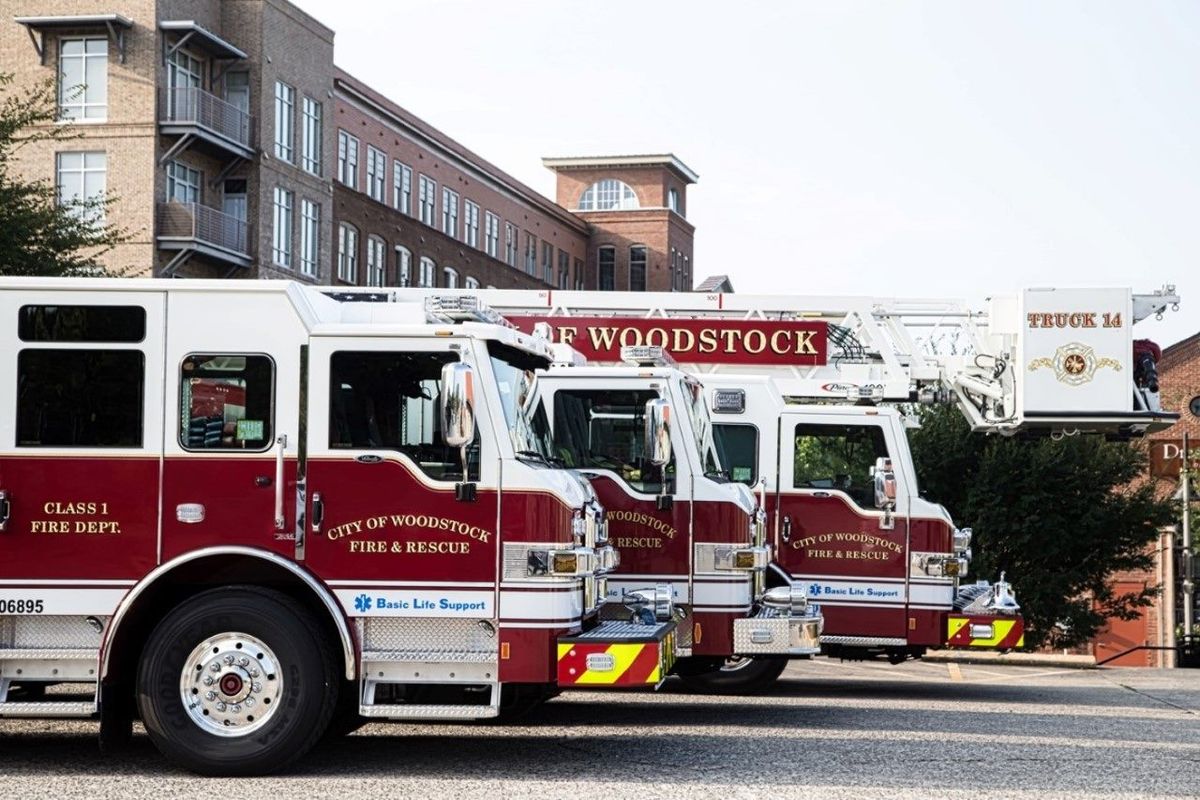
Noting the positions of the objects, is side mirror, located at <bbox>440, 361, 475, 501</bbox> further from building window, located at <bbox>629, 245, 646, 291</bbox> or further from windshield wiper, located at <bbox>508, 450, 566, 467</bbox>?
building window, located at <bbox>629, 245, 646, 291</bbox>

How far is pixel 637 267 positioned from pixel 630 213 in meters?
2.98

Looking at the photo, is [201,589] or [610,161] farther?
[610,161]

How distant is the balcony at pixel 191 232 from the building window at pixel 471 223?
2383 centimetres

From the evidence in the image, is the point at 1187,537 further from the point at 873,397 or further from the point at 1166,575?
the point at 873,397

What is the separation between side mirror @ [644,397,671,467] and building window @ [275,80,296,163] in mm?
35790

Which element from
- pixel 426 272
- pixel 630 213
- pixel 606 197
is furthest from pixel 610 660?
pixel 606 197

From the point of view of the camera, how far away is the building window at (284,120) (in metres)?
46.3

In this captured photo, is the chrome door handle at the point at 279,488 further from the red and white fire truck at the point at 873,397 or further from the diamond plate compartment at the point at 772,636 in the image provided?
the red and white fire truck at the point at 873,397

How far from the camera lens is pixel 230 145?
143ft

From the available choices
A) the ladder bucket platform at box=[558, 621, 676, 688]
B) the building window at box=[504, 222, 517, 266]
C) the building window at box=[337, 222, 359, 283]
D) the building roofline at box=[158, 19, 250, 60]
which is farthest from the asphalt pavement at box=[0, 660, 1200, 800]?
the building window at box=[504, 222, 517, 266]

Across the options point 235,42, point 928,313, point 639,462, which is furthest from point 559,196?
point 639,462

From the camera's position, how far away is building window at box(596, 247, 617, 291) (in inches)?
3541

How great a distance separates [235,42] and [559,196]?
48503mm

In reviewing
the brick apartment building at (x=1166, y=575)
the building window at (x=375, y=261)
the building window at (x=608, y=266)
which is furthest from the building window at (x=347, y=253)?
the building window at (x=608, y=266)
